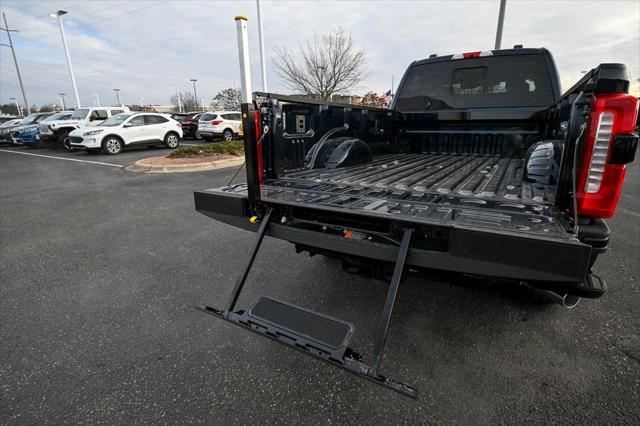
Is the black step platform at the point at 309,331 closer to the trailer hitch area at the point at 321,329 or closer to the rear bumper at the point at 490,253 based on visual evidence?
the trailer hitch area at the point at 321,329

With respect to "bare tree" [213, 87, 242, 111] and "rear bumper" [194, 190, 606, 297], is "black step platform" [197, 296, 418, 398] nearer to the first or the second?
"rear bumper" [194, 190, 606, 297]

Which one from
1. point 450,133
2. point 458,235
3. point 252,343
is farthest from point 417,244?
point 450,133

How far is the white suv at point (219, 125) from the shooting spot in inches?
685

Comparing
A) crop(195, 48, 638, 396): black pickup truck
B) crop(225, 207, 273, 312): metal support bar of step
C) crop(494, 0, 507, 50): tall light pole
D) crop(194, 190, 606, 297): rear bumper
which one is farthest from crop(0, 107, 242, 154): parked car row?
crop(194, 190, 606, 297): rear bumper

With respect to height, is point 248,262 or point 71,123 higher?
point 71,123

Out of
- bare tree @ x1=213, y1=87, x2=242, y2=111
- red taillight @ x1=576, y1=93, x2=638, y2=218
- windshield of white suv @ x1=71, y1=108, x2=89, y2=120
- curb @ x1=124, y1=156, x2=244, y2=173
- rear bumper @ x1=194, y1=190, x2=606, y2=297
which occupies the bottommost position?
curb @ x1=124, y1=156, x2=244, y2=173

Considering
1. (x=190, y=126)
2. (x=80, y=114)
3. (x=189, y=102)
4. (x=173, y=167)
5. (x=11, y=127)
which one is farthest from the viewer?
(x=189, y=102)

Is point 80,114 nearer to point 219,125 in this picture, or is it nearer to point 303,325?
point 219,125

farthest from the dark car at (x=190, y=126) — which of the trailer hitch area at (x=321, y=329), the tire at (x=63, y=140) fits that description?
the trailer hitch area at (x=321, y=329)

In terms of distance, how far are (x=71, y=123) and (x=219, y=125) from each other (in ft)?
22.6

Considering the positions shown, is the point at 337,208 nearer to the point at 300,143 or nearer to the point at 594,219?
the point at 300,143

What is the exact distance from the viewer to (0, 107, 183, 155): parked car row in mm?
13625

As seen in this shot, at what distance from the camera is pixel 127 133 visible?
14219 mm

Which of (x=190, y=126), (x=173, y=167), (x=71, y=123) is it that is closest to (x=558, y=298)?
(x=173, y=167)
